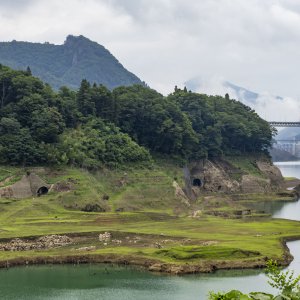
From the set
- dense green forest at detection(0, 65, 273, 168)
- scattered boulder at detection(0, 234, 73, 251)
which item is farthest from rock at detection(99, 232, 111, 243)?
dense green forest at detection(0, 65, 273, 168)

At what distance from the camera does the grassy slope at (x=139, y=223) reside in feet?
216

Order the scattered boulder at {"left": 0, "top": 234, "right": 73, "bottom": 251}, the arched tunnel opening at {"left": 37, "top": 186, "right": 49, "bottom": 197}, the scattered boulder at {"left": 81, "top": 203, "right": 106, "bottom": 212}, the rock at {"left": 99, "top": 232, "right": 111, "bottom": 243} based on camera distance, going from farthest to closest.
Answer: the arched tunnel opening at {"left": 37, "top": 186, "right": 49, "bottom": 197} < the scattered boulder at {"left": 81, "top": 203, "right": 106, "bottom": 212} < the rock at {"left": 99, "top": 232, "right": 111, "bottom": 243} < the scattered boulder at {"left": 0, "top": 234, "right": 73, "bottom": 251}

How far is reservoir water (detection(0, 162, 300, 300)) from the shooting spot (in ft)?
170

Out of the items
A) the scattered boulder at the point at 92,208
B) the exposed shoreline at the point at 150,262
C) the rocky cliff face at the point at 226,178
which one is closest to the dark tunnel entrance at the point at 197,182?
the rocky cliff face at the point at 226,178

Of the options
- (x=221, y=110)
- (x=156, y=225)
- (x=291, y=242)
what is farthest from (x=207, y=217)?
(x=221, y=110)

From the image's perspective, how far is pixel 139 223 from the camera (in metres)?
87.0

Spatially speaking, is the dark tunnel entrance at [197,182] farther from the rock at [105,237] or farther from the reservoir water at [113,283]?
the reservoir water at [113,283]

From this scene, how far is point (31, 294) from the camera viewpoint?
173 ft

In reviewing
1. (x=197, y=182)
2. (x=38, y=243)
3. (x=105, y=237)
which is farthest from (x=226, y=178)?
(x=38, y=243)

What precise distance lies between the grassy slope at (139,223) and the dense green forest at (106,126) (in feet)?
13.3

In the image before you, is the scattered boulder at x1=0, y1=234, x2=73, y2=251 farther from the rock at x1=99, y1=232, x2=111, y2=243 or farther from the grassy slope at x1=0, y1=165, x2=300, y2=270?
the rock at x1=99, y1=232, x2=111, y2=243

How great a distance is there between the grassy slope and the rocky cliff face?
26126mm

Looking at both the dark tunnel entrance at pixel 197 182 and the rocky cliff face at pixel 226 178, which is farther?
the dark tunnel entrance at pixel 197 182

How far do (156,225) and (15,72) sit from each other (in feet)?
145
